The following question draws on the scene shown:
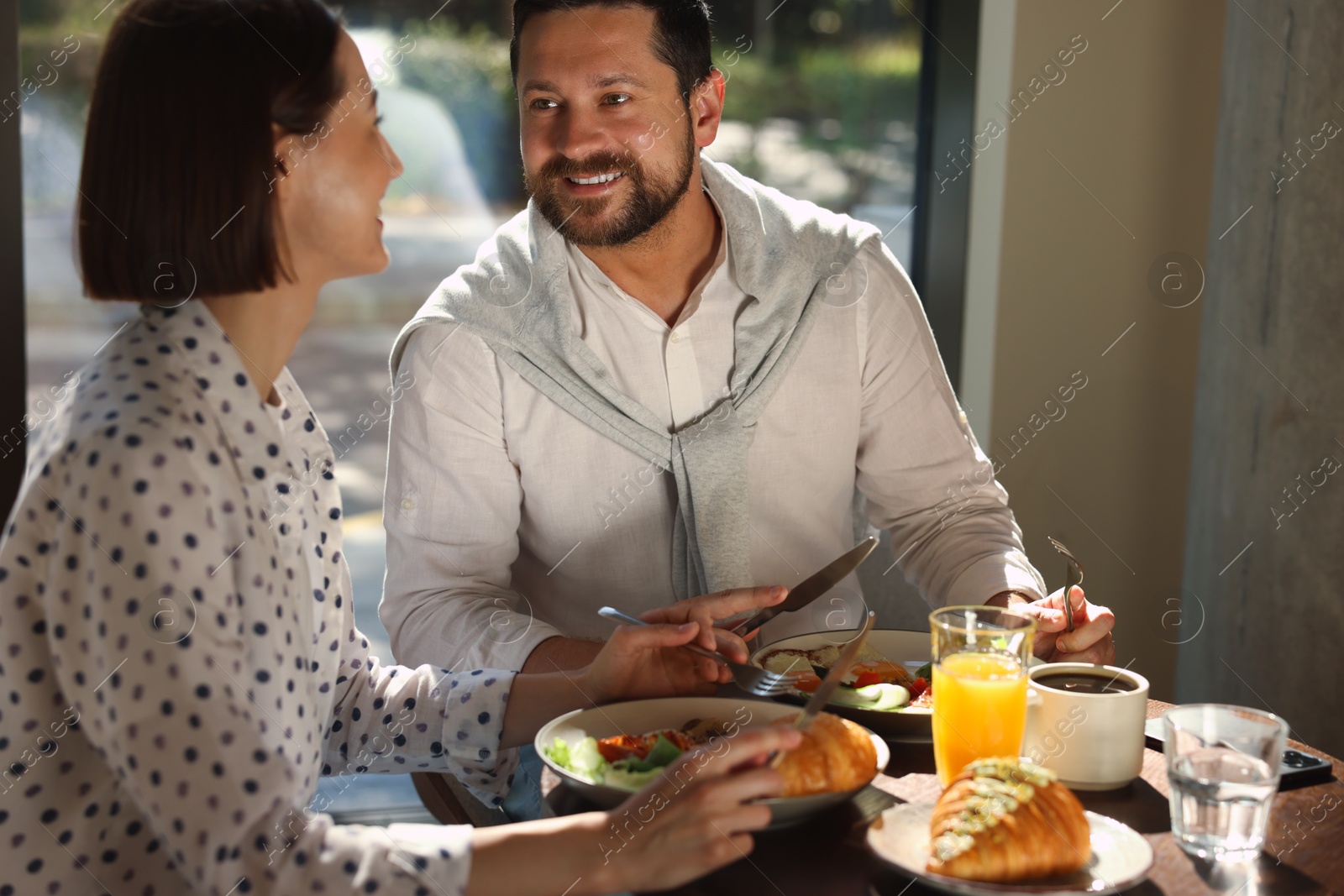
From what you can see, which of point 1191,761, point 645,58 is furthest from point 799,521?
point 1191,761

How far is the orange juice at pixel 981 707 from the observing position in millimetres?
1026

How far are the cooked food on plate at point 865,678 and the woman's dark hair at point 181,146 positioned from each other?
0.67 metres

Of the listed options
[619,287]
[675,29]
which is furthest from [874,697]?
[675,29]

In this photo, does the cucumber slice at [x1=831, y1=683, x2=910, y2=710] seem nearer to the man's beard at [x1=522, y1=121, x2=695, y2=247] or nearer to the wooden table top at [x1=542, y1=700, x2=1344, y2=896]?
the wooden table top at [x1=542, y1=700, x2=1344, y2=896]

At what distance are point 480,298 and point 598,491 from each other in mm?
331

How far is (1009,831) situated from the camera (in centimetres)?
87

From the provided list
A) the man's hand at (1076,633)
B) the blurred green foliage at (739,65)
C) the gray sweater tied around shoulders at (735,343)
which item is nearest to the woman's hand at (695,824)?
the man's hand at (1076,633)

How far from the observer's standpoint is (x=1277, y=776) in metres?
0.94

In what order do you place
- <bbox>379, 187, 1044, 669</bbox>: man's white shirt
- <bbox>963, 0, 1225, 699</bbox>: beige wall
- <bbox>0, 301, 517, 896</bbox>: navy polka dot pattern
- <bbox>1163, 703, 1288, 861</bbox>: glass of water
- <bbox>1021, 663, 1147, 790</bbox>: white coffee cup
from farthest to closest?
<bbox>963, 0, 1225, 699</bbox>: beige wall
<bbox>379, 187, 1044, 669</bbox>: man's white shirt
<bbox>1021, 663, 1147, 790</bbox>: white coffee cup
<bbox>1163, 703, 1288, 861</bbox>: glass of water
<bbox>0, 301, 517, 896</bbox>: navy polka dot pattern

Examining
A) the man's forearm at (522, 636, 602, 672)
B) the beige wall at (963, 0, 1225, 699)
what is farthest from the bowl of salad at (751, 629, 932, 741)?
the beige wall at (963, 0, 1225, 699)

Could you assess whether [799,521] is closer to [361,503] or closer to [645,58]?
[645,58]

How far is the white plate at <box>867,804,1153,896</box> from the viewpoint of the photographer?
854 mm

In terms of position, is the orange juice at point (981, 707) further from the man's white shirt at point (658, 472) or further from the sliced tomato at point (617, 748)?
the man's white shirt at point (658, 472)

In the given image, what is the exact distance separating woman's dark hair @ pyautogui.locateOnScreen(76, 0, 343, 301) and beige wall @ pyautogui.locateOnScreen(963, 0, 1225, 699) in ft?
5.94
